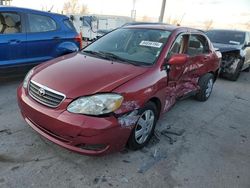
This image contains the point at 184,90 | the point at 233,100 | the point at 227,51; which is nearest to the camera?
the point at 184,90

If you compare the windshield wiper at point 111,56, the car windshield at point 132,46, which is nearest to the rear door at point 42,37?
the car windshield at point 132,46

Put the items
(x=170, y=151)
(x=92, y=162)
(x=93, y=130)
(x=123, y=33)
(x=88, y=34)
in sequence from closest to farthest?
1. (x=93, y=130)
2. (x=92, y=162)
3. (x=170, y=151)
4. (x=123, y=33)
5. (x=88, y=34)

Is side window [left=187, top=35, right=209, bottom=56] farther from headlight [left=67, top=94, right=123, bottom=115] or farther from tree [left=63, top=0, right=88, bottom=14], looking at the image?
tree [left=63, top=0, right=88, bottom=14]

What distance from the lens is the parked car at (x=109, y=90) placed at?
249 cm

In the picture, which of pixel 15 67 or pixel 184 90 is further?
pixel 15 67

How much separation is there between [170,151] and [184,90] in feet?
4.73

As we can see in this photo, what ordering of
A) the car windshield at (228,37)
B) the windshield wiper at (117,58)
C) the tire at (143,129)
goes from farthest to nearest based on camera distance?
the car windshield at (228,37)
the windshield wiper at (117,58)
the tire at (143,129)

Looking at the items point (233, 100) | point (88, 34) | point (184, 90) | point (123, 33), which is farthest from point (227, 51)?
point (88, 34)

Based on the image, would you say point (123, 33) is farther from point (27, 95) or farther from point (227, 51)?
point (227, 51)

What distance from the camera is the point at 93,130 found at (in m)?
2.41

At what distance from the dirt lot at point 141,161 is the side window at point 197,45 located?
1.30 meters

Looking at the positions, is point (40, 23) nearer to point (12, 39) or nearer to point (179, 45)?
point (12, 39)

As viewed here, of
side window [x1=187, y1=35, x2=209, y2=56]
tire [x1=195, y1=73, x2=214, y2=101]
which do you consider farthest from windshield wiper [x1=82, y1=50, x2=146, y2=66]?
tire [x1=195, y1=73, x2=214, y2=101]

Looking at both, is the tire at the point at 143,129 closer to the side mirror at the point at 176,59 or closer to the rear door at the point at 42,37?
the side mirror at the point at 176,59
